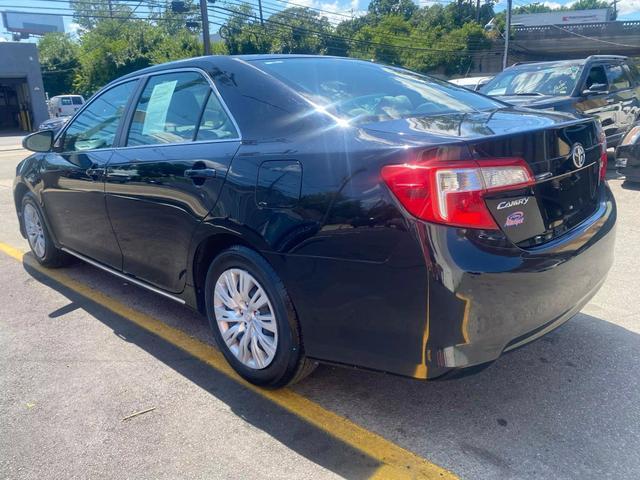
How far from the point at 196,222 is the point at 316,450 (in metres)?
1.33

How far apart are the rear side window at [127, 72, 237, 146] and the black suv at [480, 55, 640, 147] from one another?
17.8 feet

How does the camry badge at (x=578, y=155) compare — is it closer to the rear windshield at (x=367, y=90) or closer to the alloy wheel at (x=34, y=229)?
the rear windshield at (x=367, y=90)

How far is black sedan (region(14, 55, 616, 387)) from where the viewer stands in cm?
212

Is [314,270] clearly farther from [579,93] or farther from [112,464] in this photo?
Result: [579,93]

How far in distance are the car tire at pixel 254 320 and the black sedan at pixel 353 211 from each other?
10 mm

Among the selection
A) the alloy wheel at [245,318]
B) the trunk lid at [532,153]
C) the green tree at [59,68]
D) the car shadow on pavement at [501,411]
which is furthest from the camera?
the green tree at [59,68]

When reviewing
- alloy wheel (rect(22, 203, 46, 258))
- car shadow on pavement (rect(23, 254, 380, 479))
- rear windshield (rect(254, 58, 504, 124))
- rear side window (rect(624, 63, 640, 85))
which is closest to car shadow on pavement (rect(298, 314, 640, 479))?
car shadow on pavement (rect(23, 254, 380, 479))

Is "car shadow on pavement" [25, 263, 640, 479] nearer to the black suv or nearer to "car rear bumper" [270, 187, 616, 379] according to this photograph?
"car rear bumper" [270, 187, 616, 379]

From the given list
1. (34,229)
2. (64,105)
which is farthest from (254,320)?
(64,105)

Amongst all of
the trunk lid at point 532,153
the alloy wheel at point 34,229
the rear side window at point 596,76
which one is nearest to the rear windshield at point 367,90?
the trunk lid at point 532,153

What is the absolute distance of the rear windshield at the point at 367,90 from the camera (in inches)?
108

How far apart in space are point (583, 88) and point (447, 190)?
7.19 m

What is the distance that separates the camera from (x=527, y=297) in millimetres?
2236

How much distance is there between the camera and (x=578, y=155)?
8.40ft
